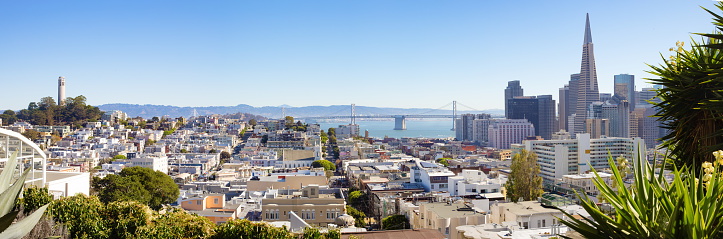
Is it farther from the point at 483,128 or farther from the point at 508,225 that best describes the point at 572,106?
the point at 508,225

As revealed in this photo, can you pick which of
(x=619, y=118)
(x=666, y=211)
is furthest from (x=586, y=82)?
(x=666, y=211)

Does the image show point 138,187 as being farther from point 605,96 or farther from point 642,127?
point 605,96

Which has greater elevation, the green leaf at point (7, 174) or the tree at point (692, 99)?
the tree at point (692, 99)

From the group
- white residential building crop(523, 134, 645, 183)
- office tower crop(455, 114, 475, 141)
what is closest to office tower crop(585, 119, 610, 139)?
office tower crop(455, 114, 475, 141)

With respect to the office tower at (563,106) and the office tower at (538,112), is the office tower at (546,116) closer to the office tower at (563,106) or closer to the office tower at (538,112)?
the office tower at (538,112)

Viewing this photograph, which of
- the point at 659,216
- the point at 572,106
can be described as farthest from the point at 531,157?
the point at 572,106

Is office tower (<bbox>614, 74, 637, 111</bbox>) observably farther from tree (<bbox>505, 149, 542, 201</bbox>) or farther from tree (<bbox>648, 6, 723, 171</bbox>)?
tree (<bbox>648, 6, 723, 171</bbox>)

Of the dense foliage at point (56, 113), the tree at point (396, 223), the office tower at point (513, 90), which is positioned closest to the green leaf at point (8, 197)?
the tree at point (396, 223)
